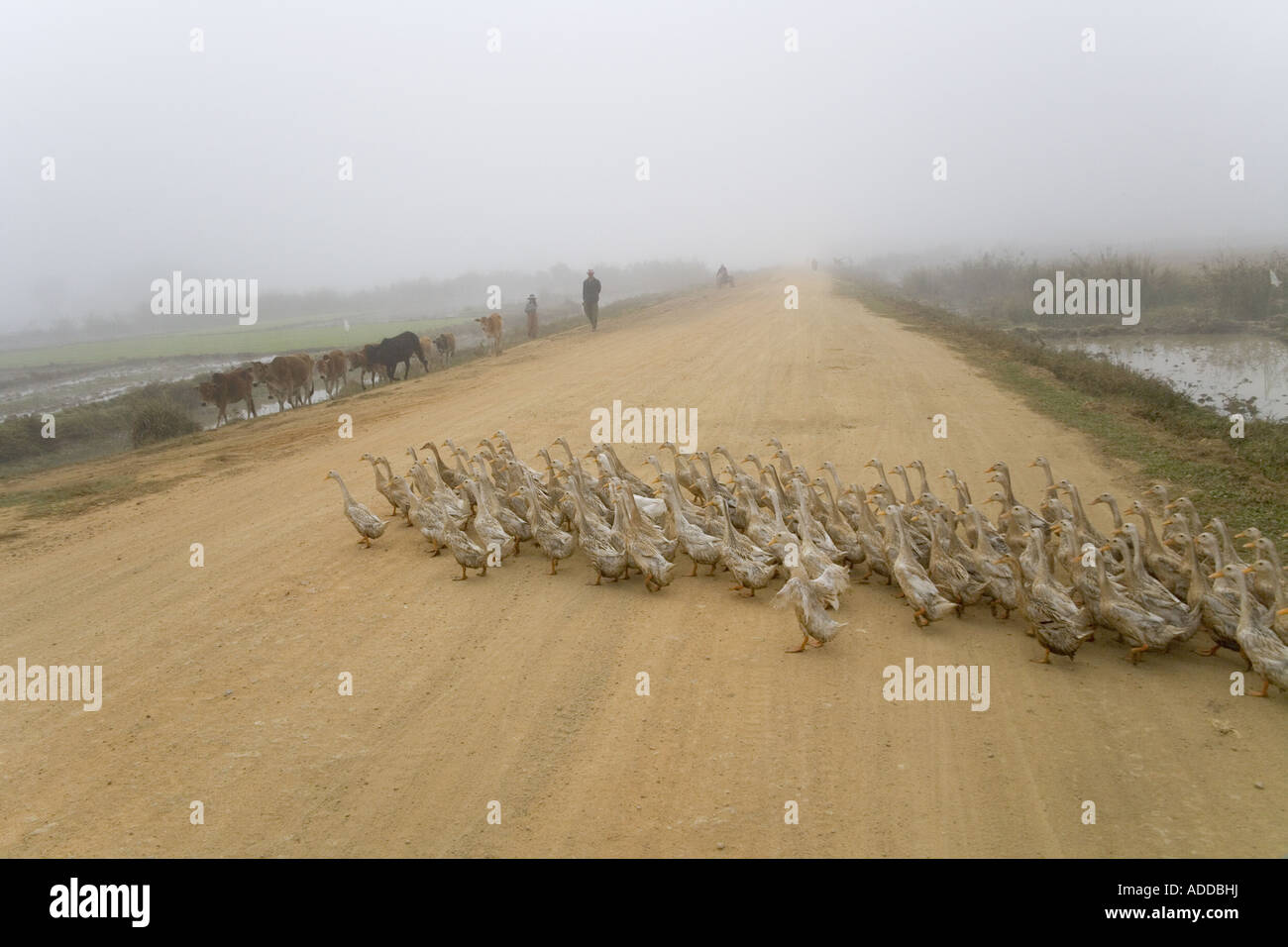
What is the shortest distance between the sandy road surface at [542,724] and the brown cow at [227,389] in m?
12.1

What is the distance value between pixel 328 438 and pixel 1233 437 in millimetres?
14521

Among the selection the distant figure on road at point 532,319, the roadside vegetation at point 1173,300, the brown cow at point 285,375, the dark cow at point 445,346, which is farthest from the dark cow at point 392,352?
the roadside vegetation at point 1173,300

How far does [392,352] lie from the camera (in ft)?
79.9

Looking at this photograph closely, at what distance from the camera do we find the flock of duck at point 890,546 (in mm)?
6012

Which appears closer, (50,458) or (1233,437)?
(1233,437)

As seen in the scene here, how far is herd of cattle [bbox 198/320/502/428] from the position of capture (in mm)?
21109

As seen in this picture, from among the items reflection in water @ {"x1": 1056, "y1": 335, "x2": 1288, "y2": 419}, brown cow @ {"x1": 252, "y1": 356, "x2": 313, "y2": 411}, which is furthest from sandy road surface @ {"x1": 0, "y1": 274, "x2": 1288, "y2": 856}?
brown cow @ {"x1": 252, "y1": 356, "x2": 313, "y2": 411}

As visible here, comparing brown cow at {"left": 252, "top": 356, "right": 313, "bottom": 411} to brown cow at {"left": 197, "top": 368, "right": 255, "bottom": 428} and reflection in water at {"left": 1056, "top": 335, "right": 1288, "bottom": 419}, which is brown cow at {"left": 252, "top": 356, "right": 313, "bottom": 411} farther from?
reflection in water at {"left": 1056, "top": 335, "right": 1288, "bottom": 419}

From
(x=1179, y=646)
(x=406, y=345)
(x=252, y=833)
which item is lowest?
(x=252, y=833)

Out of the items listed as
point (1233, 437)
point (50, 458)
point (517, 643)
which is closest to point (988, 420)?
point (1233, 437)

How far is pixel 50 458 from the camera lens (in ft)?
59.6

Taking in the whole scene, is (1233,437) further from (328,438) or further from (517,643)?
(328,438)

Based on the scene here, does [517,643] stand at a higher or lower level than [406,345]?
lower

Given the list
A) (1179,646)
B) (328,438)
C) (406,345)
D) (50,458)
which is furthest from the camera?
(406,345)
